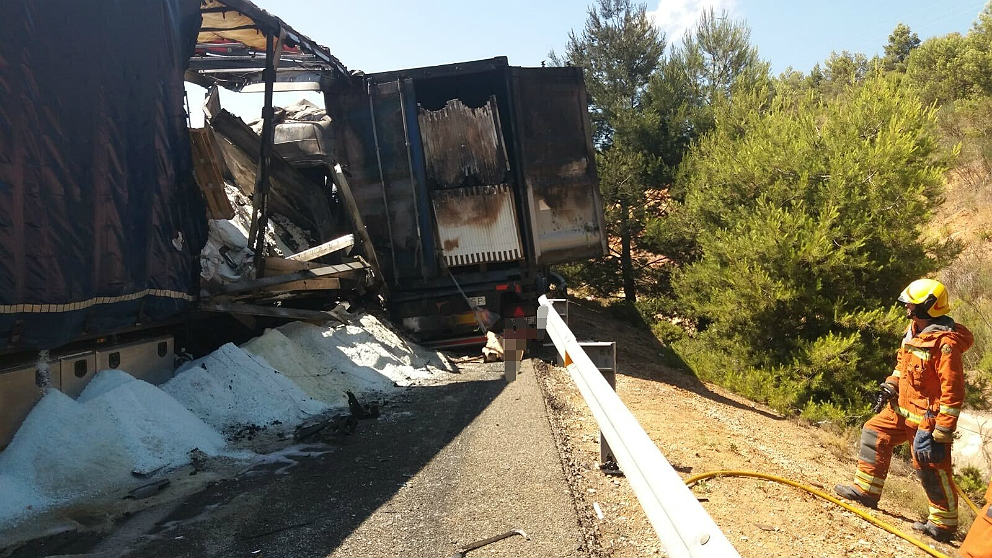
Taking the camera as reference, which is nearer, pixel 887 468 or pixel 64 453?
pixel 64 453

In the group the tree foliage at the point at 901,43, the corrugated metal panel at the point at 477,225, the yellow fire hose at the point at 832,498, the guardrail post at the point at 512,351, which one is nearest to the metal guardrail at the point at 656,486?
the yellow fire hose at the point at 832,498

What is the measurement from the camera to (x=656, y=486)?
7.82 feet

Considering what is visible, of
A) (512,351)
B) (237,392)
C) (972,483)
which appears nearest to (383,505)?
(237,392)

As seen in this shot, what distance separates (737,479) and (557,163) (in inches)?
224

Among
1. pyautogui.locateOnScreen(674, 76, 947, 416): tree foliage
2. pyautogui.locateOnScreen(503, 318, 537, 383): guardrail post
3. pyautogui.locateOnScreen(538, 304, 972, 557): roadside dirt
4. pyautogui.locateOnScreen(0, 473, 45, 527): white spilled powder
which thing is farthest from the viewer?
pyautogui.locateOnScreen(674, 76, 947, 416): tree foliage

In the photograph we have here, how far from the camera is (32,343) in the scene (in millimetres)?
4355

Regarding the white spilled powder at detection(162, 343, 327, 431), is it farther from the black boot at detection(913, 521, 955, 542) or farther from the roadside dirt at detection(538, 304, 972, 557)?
the black boot at detection(913, 521, 955, 542)

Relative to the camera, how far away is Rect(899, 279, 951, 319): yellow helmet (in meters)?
4.75

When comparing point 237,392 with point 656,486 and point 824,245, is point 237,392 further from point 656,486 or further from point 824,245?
point 824,245

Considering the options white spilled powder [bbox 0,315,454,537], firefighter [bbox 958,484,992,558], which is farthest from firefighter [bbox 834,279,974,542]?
white spilled powder [bbox 0,315,454,537]

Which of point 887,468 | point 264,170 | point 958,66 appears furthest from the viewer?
point 958,66

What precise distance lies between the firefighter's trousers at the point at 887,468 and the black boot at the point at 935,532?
0.03 metres

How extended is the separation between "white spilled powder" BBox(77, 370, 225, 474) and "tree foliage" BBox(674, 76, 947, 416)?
8629 mm

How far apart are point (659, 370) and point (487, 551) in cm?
895
